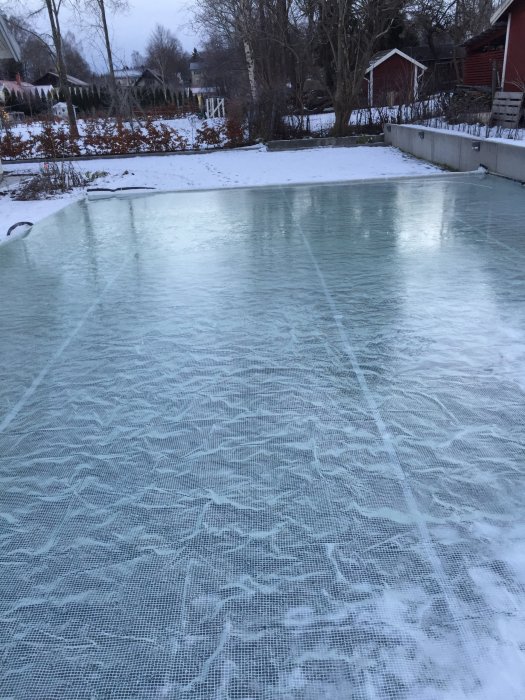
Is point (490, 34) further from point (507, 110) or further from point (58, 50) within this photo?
point (58, 50)

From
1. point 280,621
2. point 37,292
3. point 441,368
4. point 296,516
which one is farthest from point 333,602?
point 37,292

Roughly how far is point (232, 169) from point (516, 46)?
869 cm

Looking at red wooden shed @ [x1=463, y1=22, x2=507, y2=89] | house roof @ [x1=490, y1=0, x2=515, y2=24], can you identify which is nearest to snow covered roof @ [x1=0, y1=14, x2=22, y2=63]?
house roof @ [x1=490, y1=0, x2=515, y2=24]

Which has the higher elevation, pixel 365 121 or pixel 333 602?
pixel 365 121

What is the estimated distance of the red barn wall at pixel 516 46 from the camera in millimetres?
14859

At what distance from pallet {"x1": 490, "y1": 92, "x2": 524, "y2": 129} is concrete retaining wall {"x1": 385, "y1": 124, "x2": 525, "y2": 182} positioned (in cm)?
176

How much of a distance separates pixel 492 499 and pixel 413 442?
0.40 meters

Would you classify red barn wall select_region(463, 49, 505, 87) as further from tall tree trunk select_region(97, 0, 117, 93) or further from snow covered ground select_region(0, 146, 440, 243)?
tall tree trunk select_region(97, 0, 117, 93)

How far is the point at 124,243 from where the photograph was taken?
6004mm

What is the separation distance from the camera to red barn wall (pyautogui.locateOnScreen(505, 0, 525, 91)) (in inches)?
585

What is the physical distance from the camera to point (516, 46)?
1523cm

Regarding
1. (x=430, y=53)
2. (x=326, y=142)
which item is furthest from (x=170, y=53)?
(x=326, y=142)

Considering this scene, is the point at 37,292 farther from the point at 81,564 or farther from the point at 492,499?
the point at 492,499

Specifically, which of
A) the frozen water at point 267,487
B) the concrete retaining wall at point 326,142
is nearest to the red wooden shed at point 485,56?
the concrete retaining wall at point 326,142
